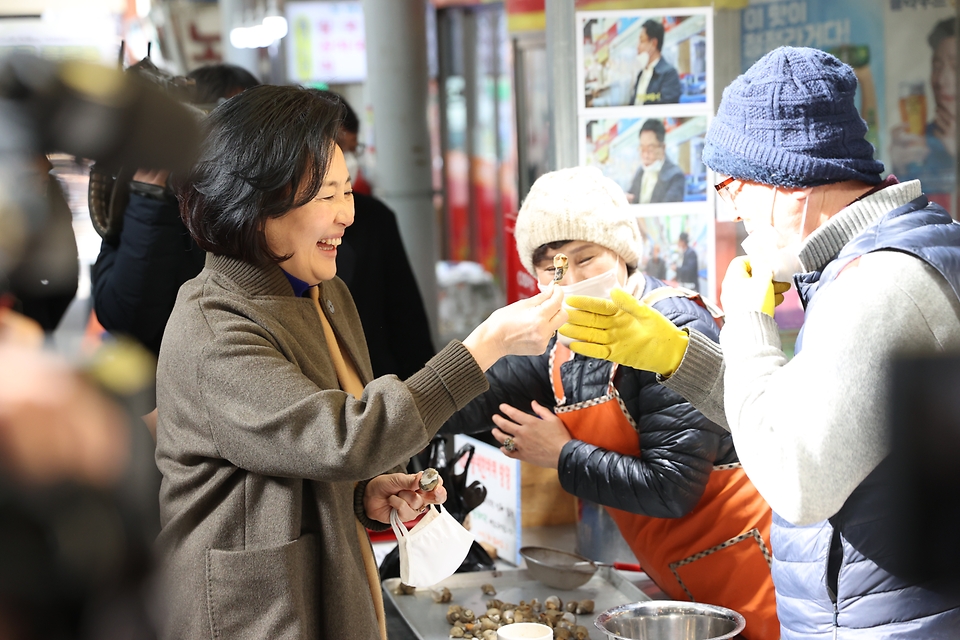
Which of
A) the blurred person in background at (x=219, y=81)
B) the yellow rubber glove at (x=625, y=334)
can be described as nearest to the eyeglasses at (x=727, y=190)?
the yellow rubber glove at (x=625, y=334)

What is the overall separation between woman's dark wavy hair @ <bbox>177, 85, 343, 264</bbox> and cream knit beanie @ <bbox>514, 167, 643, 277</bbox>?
845 mm

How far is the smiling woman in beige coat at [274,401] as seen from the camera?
166 cm

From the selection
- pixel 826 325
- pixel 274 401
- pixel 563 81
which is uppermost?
pixel 563 81

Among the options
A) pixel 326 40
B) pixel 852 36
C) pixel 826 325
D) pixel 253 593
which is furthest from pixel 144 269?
pixel 326 40

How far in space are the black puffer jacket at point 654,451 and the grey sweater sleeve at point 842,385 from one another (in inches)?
32.4

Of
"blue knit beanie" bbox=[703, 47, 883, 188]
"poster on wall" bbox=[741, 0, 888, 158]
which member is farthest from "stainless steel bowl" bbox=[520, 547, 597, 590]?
"poster on wall" bbox=[741, 0, 888, 158]

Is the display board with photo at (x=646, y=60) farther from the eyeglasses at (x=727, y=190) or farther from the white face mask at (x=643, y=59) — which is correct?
the eyeglasses at (x=727, y=190)

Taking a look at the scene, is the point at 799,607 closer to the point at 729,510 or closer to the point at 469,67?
the point at 729,510

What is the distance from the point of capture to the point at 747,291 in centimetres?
173

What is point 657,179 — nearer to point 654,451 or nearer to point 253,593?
point 654,451

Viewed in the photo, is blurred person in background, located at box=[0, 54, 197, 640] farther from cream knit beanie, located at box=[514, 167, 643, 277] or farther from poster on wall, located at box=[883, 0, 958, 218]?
poster on wall, located at box=[883, 0, 958, 218]

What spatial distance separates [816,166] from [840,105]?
13 centimetres

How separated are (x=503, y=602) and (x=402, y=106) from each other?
4267 millimetres

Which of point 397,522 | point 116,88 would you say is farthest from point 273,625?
point 116,88
